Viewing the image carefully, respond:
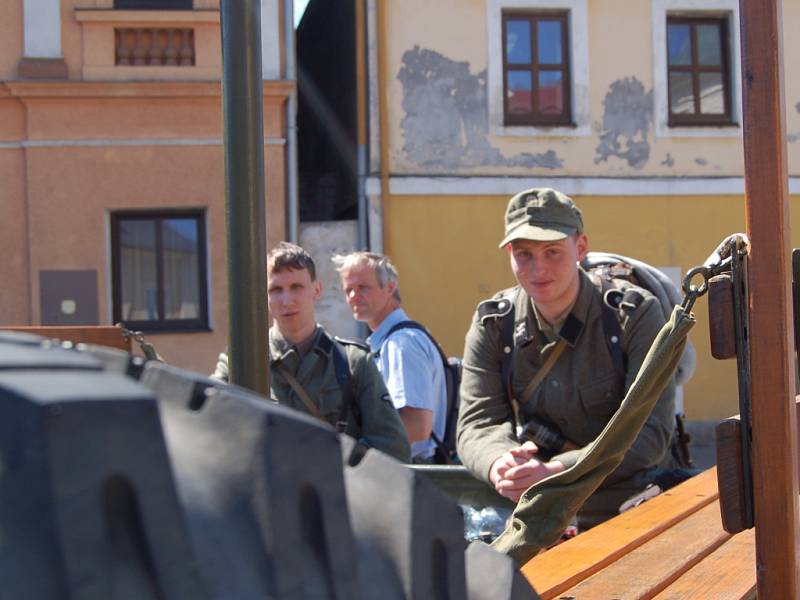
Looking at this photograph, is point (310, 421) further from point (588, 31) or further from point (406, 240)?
point (588, 31)

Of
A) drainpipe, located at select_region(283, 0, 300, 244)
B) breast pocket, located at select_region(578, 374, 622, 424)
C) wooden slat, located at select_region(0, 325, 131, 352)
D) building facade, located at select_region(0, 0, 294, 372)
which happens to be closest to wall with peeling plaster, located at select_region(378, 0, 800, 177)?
drainpipe, located at select_region(283, 0, 300, 244)

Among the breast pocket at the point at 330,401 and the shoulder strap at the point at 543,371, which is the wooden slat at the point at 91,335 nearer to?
the breast pocket at the point at 330,401

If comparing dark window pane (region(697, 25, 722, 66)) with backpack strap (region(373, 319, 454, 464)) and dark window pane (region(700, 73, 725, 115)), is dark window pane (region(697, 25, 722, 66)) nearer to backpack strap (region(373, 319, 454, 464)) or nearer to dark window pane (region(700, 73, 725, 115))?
dark window pane (region(700, 73, 725, 115))

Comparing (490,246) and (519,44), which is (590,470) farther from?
(519,44)

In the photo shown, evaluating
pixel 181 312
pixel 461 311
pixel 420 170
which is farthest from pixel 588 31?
pixel 181 312

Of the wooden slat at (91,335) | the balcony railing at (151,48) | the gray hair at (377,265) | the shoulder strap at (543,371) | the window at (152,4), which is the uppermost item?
the window at (152,4)

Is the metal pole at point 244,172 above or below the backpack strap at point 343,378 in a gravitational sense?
above

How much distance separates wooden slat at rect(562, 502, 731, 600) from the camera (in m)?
1.94

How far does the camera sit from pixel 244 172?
6.24 feet

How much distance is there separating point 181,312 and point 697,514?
9818mm

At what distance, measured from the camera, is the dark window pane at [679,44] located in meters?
13.1

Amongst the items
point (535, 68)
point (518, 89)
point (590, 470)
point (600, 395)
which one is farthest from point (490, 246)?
point (590, 470)

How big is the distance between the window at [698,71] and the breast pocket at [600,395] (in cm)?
1043

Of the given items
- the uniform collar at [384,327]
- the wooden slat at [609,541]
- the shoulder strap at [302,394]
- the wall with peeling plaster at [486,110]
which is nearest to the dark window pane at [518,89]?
the wall with peeling plaster at [486,110]
